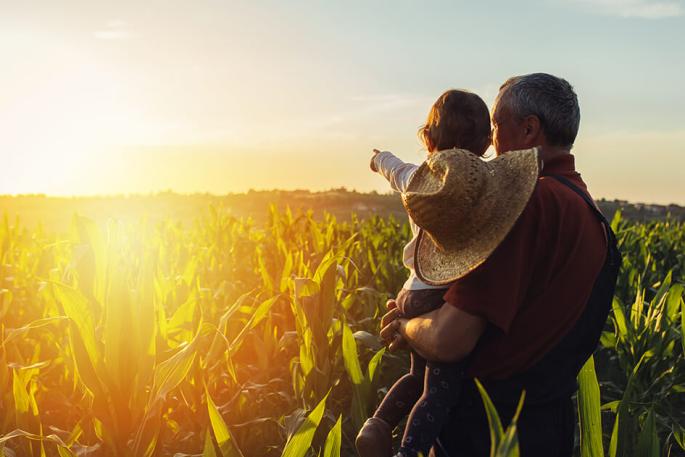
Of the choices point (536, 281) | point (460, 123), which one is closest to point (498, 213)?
point (536, 281)

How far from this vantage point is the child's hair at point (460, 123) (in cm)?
206

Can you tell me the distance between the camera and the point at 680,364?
13.5 feet

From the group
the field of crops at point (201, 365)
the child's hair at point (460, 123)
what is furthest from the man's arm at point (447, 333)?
the child's hair at point (460, 123)

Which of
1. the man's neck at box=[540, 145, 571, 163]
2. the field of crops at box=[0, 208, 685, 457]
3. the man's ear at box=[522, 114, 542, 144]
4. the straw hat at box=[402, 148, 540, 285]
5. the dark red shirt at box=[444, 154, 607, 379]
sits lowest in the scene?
the field of crops at box=[0, 208, 685, 457]

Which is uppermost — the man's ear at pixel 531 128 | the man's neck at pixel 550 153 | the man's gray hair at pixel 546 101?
the man's gray hair at pixel 546 101

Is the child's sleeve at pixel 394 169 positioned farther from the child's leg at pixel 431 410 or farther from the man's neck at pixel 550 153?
the child's leg at pixel 431 410

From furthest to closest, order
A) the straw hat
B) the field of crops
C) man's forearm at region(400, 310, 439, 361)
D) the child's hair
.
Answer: the field of crops < the child's hair < man's forearm at region(400, 310, 439, 361) < the straw hat

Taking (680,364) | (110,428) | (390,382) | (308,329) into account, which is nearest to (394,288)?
(390,382)

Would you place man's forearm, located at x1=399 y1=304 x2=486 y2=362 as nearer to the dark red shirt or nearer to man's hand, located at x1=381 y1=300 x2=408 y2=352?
the dark red shirt

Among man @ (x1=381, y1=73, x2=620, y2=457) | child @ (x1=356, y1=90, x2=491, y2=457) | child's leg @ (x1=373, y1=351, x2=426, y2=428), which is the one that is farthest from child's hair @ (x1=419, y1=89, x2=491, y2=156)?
child's leg @ (x1=373, y1=351, x2=426, y2=428)

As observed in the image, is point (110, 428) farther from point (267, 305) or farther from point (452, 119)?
point (452, 119)

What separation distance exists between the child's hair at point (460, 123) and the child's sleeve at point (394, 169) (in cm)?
17

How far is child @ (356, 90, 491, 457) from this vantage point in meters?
1.84

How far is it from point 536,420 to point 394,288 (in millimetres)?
3853
